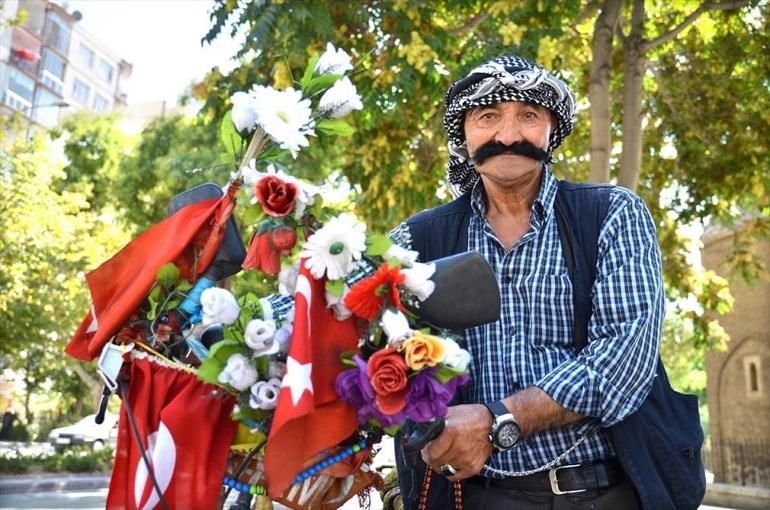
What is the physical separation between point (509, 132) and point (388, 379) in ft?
3.74

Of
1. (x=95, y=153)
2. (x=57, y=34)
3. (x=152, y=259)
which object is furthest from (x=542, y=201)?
(x=57, y=34)

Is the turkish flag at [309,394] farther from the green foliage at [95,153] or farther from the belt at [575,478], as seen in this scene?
the green foliage at [95,153]

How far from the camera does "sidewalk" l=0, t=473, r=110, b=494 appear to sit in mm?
17781

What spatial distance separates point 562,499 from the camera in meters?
2.28

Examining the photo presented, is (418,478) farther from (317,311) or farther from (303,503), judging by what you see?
(317,311)

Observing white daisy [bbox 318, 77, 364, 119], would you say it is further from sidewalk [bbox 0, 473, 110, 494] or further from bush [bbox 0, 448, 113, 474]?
bush [bbox 0, 448, 113, 474]

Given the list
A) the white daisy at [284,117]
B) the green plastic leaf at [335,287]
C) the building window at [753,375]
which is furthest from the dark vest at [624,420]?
the building window at [753,375]

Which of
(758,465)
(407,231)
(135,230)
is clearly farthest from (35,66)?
(407,231)

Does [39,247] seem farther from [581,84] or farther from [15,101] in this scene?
[15,101]

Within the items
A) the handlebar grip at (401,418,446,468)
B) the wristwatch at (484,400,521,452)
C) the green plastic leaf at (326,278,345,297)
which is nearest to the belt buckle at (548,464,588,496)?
the wristwatch at (484,400,521,452)

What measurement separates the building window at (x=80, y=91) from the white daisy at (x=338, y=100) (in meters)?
69.0

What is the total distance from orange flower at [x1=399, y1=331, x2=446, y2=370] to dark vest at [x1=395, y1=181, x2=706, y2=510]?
69 cm

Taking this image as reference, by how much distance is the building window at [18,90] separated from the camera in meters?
52.9

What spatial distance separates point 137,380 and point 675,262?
388 inches
